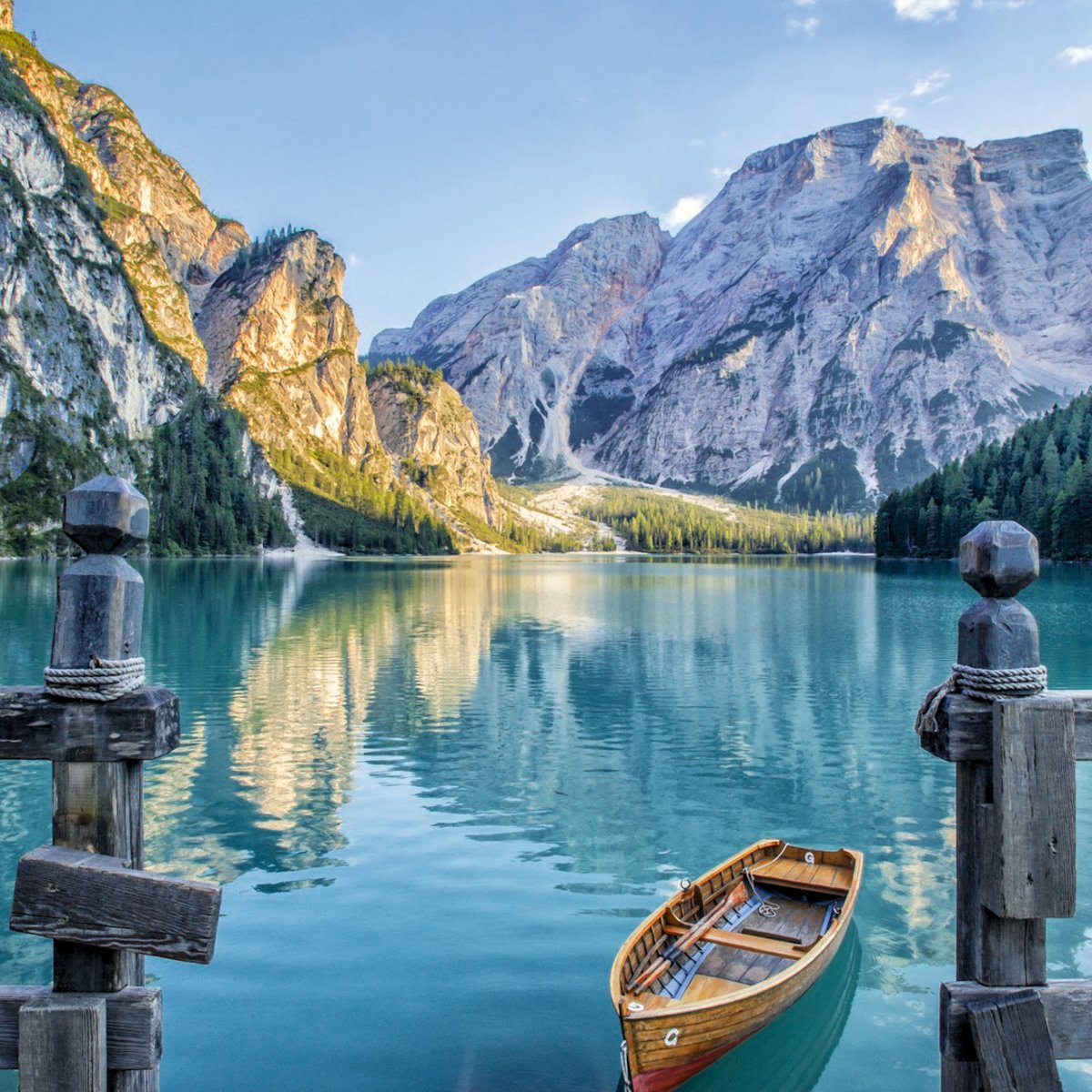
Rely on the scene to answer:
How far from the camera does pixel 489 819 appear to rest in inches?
797

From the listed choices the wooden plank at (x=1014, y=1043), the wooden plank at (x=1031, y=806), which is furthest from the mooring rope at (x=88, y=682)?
the wooden plank at (x=1014, y=1043)

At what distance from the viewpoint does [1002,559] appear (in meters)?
5.70

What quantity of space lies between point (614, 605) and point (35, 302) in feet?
483

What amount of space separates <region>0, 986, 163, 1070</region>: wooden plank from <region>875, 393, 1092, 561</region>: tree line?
441ft

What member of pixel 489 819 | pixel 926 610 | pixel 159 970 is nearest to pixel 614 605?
pixel 926 610

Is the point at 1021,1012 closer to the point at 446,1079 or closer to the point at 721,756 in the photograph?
the point at 446,1079

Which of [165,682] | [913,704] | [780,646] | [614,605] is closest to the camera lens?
[913,704]

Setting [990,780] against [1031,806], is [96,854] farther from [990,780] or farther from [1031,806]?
[1031,806]

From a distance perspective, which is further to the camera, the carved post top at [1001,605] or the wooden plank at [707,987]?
the wooden plank at [707,987]

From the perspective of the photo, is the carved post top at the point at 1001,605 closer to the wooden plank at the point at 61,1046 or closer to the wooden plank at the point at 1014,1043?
the wooden plank at the point at 1014,1043

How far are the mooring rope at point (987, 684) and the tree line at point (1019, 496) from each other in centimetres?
13130

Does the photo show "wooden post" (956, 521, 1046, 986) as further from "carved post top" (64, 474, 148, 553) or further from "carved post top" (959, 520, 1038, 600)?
"carved post top" (64, 474, 148, 553)

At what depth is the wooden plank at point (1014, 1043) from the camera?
5.26 meters

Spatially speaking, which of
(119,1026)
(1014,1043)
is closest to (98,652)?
(119,1026)
